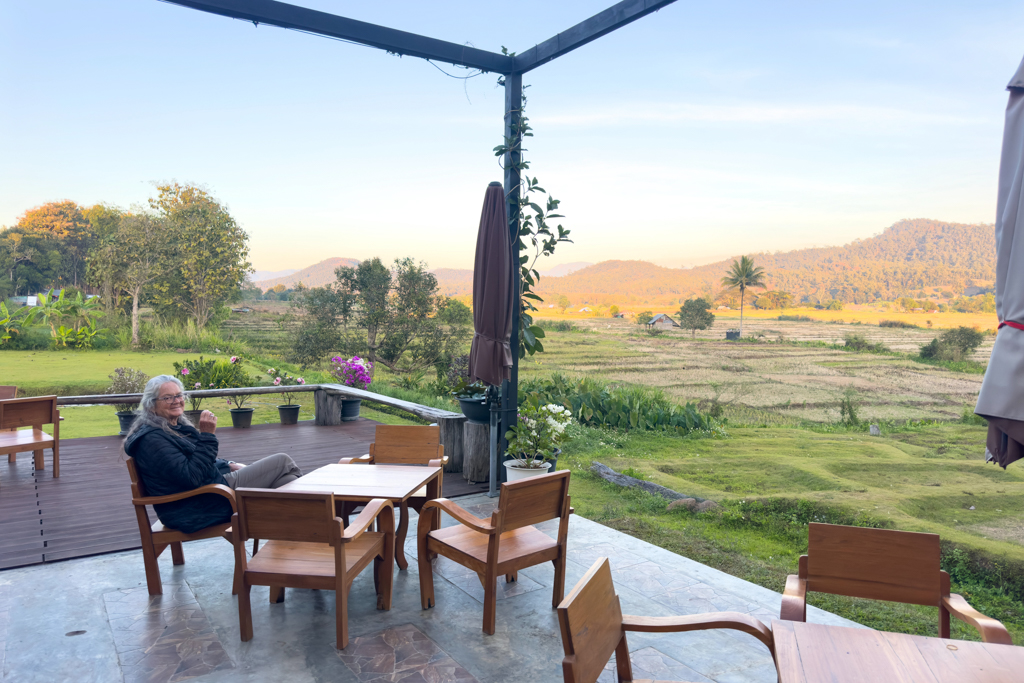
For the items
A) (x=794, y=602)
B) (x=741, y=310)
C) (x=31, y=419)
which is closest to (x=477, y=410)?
(x=794, y=602)

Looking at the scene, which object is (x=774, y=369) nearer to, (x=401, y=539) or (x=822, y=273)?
(x=822, y=273)

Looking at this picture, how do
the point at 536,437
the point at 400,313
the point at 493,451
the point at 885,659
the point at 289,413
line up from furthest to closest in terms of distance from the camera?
1. the point at 400,313
2. the point at 289,413
3. the point at 493,451
4. the point at 536,437
5. the point at 885,659

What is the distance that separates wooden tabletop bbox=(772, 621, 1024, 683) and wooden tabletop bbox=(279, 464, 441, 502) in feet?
6.82

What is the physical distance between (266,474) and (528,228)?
9.65ft

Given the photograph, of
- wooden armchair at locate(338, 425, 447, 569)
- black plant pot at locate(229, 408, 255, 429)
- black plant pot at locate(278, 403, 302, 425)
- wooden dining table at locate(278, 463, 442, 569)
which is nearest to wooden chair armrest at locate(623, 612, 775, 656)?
wooden dining table at locate(278, 463, 442, 569)

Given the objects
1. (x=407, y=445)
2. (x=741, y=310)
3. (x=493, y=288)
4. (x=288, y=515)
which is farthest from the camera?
(x=741, y=310)

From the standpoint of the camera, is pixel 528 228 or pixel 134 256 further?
pixel 134 256

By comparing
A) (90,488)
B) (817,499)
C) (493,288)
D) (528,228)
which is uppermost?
(528,228)

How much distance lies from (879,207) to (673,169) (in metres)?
7.24

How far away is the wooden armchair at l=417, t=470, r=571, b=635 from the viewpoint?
113 inches

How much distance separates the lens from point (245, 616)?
2775mm

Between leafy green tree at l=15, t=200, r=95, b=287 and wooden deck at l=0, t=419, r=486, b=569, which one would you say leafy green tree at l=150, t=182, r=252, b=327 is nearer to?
Result: leafy green tree at l=15, t=200, r=95, b=287

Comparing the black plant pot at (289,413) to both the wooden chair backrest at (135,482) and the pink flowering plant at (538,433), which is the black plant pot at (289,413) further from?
the wooden chair backrest at (135,482)

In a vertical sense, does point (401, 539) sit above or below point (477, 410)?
below
